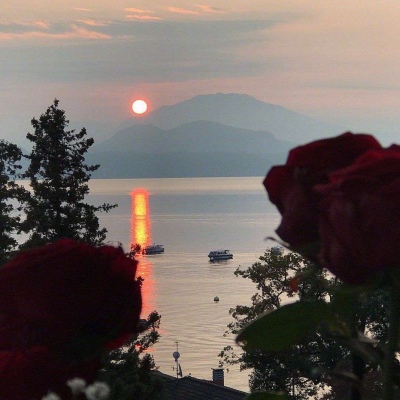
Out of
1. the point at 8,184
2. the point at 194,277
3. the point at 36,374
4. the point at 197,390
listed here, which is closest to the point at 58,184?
the point at 8,184

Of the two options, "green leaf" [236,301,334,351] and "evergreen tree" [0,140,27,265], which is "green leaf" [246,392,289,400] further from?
"evergreen tree" [0,140,27,265]

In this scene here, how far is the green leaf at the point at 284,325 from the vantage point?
2.58ft

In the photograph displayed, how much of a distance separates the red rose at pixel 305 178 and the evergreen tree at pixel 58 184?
62.4ft

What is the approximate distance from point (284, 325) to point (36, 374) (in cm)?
29

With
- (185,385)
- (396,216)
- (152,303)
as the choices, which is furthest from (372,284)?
(152,303)

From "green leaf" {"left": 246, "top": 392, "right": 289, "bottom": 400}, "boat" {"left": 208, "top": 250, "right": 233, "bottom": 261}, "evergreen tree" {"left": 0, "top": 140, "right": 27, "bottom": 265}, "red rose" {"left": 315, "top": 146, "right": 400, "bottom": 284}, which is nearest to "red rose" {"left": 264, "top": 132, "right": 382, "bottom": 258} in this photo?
"red rose" {"left": 315, "top": 146, "right": 400, "bottom": 284}

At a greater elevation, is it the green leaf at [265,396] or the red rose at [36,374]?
the red rose at [36,374]

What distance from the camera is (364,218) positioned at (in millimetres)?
685

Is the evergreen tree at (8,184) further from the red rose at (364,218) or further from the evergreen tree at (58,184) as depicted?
the red rose at (364,218)

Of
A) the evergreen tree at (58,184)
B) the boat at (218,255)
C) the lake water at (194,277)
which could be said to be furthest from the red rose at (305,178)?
the boat at (218,255)

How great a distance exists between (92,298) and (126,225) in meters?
142

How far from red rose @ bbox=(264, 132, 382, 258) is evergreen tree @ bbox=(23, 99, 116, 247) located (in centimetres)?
1900

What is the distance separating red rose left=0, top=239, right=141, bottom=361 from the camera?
86 cm

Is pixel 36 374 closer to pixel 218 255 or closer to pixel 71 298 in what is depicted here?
pixel 71 298
